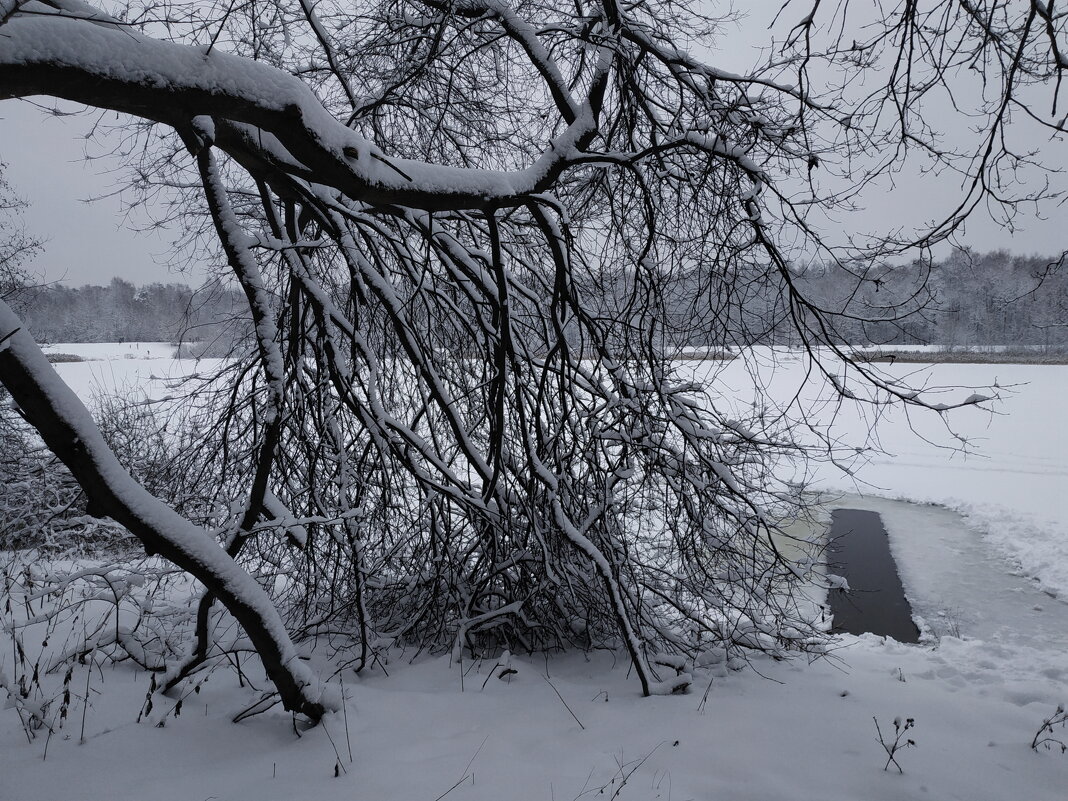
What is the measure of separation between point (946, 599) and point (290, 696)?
834 cm

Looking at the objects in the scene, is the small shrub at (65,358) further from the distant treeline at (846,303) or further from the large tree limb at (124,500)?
the large tree limb at (124,500)

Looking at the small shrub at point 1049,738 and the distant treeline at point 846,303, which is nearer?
the small shrub at point 1049,738

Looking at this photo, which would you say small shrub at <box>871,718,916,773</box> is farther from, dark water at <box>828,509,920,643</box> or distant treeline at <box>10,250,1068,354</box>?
dark water at <box>828,509,920,643</box>

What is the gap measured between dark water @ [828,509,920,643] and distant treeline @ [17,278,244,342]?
Result: 5590mm

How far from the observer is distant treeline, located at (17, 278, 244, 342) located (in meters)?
4.93

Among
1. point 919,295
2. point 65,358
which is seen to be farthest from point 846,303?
point 65,358

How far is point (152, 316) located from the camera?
11.1m

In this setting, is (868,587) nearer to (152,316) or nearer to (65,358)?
(152,316)

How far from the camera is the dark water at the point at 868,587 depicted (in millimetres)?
7414

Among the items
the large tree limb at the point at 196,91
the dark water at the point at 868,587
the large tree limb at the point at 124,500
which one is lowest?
the dark water at the point at 868,587

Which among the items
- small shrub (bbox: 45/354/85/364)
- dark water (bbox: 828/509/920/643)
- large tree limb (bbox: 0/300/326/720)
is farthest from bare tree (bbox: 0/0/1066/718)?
small shrub (bbox: 45/354/85/364)

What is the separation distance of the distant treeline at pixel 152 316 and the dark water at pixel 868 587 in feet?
18.3

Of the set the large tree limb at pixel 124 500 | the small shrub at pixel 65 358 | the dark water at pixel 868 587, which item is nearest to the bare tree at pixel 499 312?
the large tree limb at pixel 124 500

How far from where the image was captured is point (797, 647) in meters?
4.58
